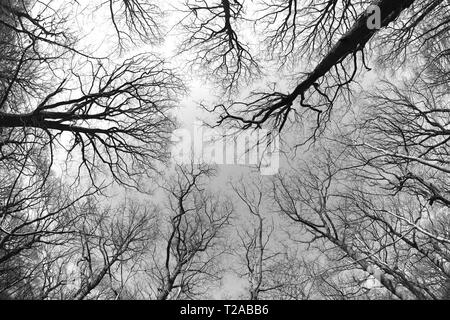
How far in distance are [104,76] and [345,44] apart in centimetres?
447

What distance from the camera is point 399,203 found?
7977mm

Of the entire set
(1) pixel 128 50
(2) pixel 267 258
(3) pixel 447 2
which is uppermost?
(1) pixel 128 50

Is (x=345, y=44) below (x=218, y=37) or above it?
below

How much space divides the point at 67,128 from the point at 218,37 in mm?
3658

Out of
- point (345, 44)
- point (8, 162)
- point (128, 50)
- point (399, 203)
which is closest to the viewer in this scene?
point (345, 44)

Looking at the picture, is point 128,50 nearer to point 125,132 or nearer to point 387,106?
point 125,132

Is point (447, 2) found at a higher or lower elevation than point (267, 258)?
higher
